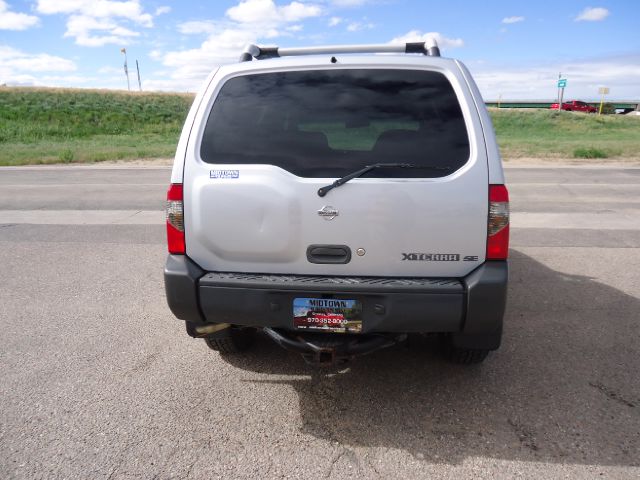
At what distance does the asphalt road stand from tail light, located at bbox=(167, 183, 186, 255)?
97 cm

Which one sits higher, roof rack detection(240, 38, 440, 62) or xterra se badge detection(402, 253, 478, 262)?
roof rack detection(240, 38, 440, 62)

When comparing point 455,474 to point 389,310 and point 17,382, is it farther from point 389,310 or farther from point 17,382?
point 17,382

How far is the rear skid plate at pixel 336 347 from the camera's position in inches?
110

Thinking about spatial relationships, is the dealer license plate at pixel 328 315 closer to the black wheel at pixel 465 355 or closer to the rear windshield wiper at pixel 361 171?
the rear windshield wiper at pixel 361 171

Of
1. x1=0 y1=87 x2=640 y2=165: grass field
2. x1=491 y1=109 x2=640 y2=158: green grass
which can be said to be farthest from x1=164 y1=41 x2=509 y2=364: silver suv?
x1=491 y1=109 x2=640 y2=158: green grass

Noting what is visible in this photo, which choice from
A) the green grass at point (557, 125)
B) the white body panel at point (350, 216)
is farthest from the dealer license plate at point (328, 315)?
the green grass at point (557, 125)

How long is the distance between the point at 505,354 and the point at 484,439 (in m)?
1.12

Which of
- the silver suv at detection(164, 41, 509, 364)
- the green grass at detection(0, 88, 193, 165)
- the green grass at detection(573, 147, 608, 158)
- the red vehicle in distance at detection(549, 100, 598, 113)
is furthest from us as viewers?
the red vehicle in distance at detection(549, 100, 598, 113)

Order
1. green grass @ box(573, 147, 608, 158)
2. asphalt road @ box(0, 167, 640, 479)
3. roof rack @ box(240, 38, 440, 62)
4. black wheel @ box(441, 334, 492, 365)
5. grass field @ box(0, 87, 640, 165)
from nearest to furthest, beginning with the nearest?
asphalt road @ box(0, 167, 640, 479) < black wheel @ box(441, 334, 492, 365) < roof rack @ box(240, 38, 440, 62) < green grass @ box(573, 147, 608, 158) < grass field @ box(0, 87, 640, 165)

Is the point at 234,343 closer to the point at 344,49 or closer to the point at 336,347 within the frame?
the point at 336,347

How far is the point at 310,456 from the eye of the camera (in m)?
2.63

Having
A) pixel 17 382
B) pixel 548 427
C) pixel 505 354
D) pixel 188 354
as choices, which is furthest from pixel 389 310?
pixel 17 382

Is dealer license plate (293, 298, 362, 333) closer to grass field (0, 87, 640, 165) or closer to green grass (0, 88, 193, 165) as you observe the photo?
green grass (0, 88, 193, 165)

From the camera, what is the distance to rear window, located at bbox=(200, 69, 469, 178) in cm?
280
